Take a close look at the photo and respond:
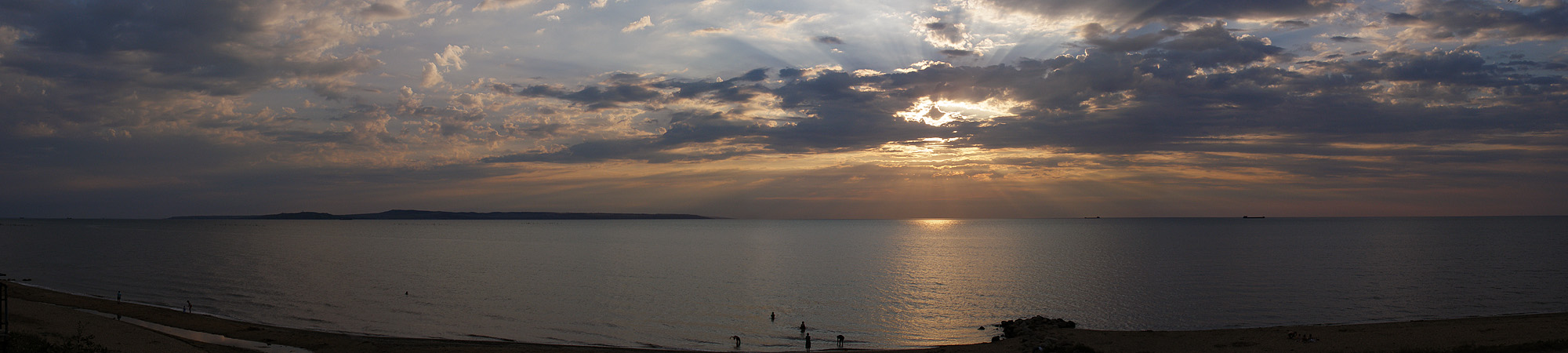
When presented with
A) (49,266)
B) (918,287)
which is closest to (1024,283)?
(918,287)

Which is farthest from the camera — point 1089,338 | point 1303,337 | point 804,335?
point 804,335

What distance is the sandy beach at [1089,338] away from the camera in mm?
31719

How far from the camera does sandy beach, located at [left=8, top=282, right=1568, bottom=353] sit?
31.7m

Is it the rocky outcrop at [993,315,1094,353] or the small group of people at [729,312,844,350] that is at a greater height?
the rocky outcrop at [993,315,1094,353]

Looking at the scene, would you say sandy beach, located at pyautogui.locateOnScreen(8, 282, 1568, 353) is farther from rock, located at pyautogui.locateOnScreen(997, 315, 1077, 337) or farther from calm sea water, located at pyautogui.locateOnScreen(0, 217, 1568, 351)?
calm sea water, located at pyautogui.locateOnScreen(0, 217, 1568, 351)

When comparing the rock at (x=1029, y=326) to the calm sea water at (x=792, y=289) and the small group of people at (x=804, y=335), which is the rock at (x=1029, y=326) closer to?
the calm sea water at (x=792, y=289)

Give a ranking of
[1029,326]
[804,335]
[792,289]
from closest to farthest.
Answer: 1. [1029,326]
2. [804,335]
3. [792,289]

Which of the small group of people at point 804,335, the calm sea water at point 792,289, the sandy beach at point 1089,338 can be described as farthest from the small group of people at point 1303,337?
the small group of people at point 804,335

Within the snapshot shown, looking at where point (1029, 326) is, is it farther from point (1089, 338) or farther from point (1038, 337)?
point (1089, 338)

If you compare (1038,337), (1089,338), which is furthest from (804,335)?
(1089,338)

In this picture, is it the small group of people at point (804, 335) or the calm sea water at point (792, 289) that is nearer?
the small group of people at point (804, 335)

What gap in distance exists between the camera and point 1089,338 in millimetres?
38719

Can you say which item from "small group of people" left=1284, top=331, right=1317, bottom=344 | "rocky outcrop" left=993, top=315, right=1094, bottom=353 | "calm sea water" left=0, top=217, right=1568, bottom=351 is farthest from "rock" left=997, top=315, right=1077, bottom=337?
"small group of people" left=1284, top=331, right=1317, bottom=344

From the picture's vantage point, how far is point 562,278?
77938 mm
